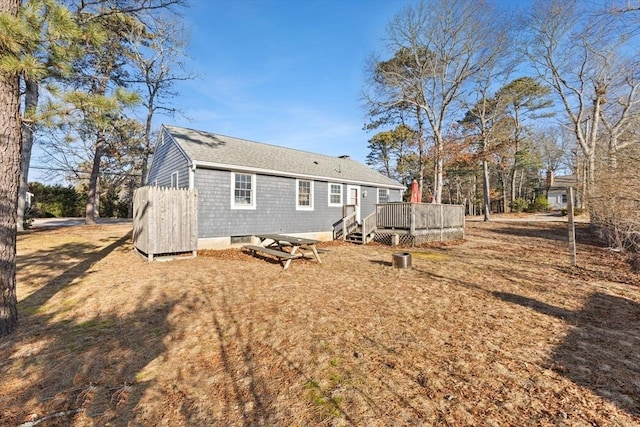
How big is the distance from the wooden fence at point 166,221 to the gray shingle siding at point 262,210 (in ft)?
3.13

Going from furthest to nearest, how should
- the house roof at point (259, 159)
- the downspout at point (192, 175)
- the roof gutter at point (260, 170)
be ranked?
the house roof at point (259, 159)
the roof gutter at point (260, 170)
the downspout at point (192, 175)

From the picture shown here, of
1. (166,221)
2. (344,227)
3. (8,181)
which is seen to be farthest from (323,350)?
(344,227)

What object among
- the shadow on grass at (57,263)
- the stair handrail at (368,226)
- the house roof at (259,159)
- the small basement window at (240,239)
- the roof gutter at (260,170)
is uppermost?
the house roof at (259,159)

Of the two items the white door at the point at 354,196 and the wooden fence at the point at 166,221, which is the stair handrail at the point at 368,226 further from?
the wooden fence at the point at 166,221

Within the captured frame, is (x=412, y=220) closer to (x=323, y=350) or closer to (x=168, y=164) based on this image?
(x=323, y=350)

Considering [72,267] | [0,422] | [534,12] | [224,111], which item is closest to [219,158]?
[72,267]

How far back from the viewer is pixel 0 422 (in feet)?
7.41

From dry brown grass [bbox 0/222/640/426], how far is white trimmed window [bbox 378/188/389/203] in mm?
10331

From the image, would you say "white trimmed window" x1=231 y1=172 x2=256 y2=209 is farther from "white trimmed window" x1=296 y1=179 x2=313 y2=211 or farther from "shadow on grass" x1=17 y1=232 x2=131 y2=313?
"shadow on grass" x1=17 y1=232 x2=131 y2=313

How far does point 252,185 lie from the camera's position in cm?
1123

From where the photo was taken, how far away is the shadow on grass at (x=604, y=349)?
8.55 ft

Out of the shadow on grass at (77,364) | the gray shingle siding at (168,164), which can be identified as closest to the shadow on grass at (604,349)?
the shadow on grass at (77,364)

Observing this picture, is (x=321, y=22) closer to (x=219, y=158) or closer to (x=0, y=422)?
(x=219, y=158)

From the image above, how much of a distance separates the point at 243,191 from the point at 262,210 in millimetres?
1080
